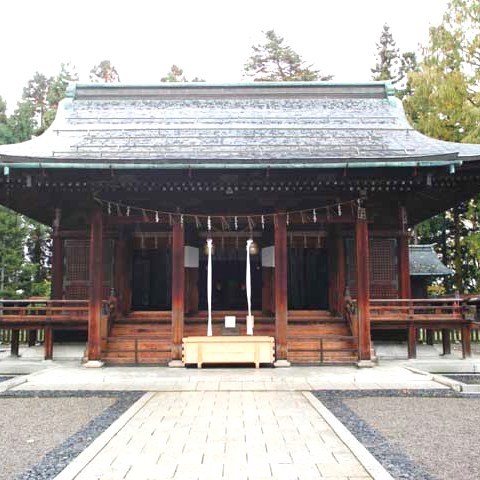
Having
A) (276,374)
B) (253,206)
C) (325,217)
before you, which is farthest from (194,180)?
(276,374)

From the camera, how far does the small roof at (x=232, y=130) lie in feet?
32.3

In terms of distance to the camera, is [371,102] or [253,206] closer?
[253,206]

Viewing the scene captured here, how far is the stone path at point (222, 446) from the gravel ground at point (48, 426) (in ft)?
1.13

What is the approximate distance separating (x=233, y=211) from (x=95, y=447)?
25.7ft

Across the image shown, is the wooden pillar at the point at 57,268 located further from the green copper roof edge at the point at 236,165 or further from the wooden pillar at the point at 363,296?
the wooden pillar at the point at 363,296

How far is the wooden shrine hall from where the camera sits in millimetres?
10375

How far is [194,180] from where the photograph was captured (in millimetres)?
10453

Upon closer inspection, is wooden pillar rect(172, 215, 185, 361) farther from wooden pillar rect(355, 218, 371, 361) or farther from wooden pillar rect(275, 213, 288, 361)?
wooden pillar rect(355, 218, 371, 361)

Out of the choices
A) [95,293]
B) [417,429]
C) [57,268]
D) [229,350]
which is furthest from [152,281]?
[417,429]

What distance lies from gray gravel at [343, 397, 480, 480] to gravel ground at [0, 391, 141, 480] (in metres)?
3.64

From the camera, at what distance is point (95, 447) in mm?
5113

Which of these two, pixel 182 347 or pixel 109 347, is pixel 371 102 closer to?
pixel 182 347

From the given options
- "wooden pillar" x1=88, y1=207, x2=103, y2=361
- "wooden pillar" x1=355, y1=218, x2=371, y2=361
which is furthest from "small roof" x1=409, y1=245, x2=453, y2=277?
"wooden pillar" x1=88, y1=207, x2=103, y2=361

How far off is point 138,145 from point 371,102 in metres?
7.64
